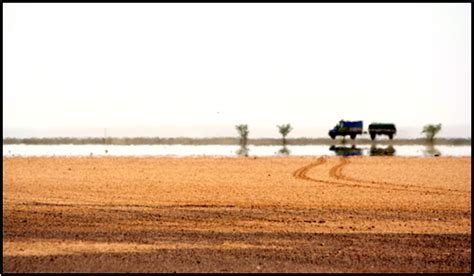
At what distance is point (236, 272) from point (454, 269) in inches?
120

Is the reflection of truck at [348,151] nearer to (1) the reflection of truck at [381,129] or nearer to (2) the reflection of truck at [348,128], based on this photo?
(2) the reflection of truck at [348,128]

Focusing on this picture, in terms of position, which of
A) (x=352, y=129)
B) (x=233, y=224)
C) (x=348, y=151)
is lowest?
(x=233, y=224)

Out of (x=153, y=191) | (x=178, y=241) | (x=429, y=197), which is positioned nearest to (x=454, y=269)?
(x=178, y=241)

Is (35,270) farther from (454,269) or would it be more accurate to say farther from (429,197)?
(429,197)

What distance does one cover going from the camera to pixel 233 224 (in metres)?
11.5

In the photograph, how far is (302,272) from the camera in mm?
8008

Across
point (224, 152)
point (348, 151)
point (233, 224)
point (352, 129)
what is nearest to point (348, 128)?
point (352, 129)

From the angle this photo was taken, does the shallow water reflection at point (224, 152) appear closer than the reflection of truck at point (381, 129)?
Yes

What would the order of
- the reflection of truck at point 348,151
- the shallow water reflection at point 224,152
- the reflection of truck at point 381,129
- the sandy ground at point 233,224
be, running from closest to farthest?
the sandy ground at point 233,224 < the shallow water reflection at point 224,152 < the reflection of truck at point 348,151 < the reflection of truck at point 381,129

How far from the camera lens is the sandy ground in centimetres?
847

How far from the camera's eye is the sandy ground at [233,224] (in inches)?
333

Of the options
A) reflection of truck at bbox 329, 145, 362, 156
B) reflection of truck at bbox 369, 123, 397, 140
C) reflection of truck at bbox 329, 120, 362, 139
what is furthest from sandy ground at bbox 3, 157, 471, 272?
reflection of truck at bbox 369, 123, 397, 140

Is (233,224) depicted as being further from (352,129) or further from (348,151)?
(352,129)

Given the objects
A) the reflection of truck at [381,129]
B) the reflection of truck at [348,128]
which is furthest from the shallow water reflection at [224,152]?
the reflection of truck at [381,129]
